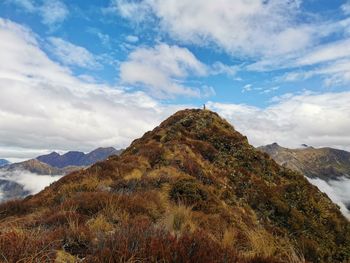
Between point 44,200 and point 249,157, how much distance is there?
61.5 ft

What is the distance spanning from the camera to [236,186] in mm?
24891

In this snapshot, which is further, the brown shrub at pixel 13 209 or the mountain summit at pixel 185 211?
the brown shrub at pixel 13 209

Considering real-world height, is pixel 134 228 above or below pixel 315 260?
above

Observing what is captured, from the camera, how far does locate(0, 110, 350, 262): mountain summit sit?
585 cm

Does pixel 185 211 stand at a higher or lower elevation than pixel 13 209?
higher

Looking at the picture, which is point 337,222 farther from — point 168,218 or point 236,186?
point 168,218

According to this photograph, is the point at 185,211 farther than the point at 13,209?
No

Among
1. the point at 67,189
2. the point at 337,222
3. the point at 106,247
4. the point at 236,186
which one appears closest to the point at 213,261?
the point at 106,247

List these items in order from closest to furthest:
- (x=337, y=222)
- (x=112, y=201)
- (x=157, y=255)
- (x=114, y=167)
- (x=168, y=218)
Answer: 1. (x=157, y=255)
2. (x=168, y=218)
3. (x=112, y=201)
4. (x=114, y=167)
5. (x=337, y=222)

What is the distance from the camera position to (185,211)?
11.2m

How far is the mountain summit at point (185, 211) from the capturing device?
585 cm

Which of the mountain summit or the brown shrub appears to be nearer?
the mountain summit

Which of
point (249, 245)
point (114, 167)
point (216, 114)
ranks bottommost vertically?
point (249, 245)

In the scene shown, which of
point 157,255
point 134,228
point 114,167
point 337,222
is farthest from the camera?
point 337,222
